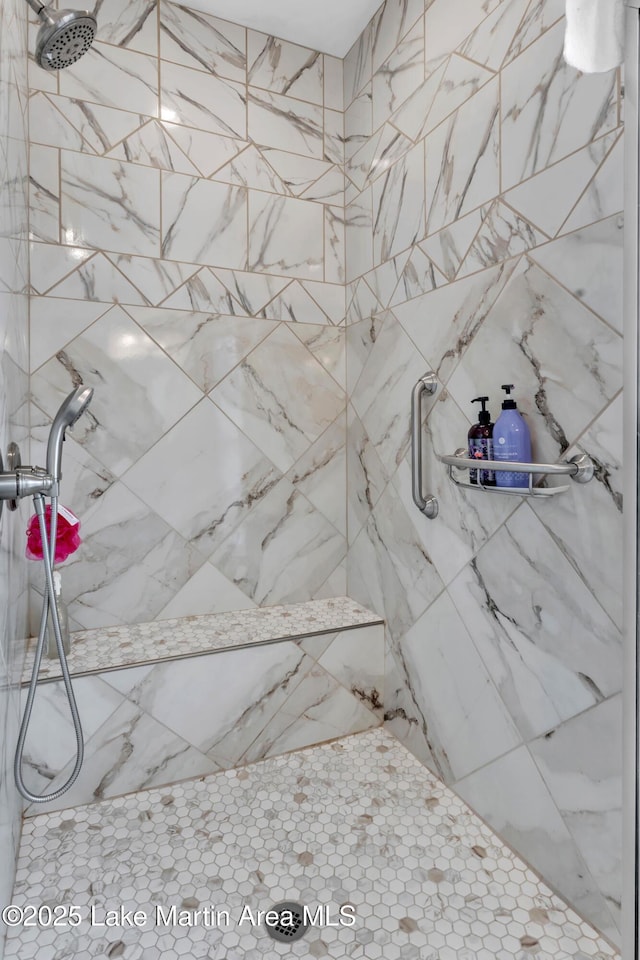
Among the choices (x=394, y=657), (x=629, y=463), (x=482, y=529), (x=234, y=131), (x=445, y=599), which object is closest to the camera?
(x=629, y=463)

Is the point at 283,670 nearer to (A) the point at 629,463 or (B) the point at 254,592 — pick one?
(B) the point at 254,592

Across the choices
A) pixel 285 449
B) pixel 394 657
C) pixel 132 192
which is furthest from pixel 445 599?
pixel 132 192

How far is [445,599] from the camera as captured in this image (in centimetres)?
152

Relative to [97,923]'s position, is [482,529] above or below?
above

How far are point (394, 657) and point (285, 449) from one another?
2.83 feet

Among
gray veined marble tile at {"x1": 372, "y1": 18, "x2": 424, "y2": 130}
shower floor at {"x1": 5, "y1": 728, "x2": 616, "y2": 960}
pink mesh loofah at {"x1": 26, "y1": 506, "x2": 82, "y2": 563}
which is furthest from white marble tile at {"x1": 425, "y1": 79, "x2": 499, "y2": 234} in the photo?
shower floor at {"x1": 5, "y1": 728, "x2": 616, "y2": 960}

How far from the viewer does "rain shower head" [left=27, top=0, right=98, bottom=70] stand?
111 centimetres

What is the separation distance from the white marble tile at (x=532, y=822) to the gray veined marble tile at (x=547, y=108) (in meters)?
1.36

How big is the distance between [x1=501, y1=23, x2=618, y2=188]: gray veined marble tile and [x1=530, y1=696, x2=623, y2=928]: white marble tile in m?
1.13

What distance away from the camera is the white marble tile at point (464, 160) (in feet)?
4.33

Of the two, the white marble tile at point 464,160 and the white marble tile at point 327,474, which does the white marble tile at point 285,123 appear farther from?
the white marble tile at point 327,474

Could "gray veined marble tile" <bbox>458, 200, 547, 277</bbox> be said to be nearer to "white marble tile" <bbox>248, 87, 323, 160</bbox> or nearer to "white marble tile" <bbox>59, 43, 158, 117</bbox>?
"white marble tile" <bbox>248, 87, 323, 160</bbox>

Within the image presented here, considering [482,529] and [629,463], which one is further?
[482,529]

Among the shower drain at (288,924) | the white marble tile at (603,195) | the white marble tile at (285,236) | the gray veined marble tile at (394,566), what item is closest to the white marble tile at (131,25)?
the white marble tile at (285,236)
